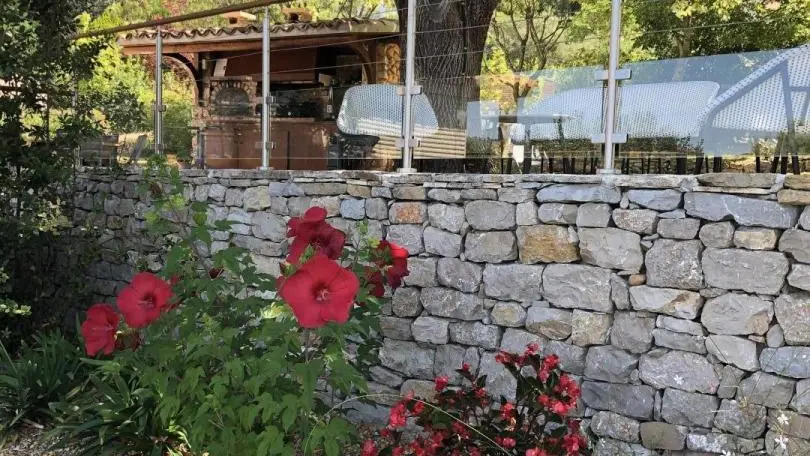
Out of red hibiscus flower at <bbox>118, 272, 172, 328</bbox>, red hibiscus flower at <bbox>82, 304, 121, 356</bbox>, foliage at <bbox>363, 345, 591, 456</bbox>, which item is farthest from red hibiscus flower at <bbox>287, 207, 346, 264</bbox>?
red hibiscus flower at <bbox>82, 304, 121, 356</bbox>

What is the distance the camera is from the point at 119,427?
3705 mm

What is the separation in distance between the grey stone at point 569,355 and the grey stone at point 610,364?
1.2 inches

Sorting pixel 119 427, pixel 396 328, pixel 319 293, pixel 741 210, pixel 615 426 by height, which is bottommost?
pixel 119 427

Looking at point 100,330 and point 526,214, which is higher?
point 526,214

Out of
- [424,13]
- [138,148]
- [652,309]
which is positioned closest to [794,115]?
[652,309]

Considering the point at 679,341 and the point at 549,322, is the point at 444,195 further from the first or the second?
the point at 679,341

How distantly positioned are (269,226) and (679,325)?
8.62 feet

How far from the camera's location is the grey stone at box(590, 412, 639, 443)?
3.31m

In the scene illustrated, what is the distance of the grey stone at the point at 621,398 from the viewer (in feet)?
10.7

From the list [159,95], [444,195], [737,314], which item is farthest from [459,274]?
[159,95]

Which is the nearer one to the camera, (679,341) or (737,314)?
(737,314)

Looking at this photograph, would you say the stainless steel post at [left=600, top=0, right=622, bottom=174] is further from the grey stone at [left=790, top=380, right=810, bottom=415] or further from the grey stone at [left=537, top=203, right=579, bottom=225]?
the grey stone at [left=790, top=380, right=810, bottom=415]

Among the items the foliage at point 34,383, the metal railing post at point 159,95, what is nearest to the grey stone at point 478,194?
the foliage at point 34,383

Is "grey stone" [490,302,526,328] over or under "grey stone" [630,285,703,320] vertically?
under
